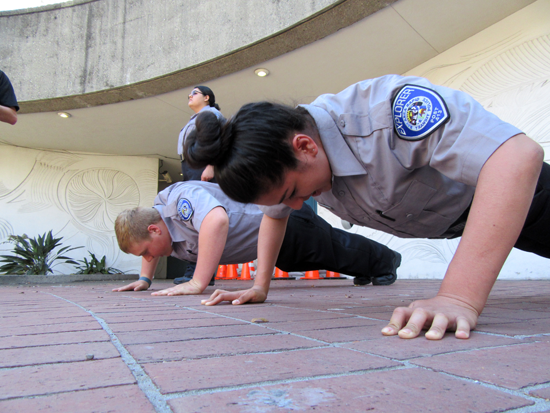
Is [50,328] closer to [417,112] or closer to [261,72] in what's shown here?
[417,112]

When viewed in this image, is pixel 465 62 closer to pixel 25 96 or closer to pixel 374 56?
pixel 374 56

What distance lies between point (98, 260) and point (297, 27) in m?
6.39

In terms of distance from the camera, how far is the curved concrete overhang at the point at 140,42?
4.36 meters

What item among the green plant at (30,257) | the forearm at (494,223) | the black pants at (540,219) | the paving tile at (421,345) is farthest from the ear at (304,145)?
the green plant at (30,257)

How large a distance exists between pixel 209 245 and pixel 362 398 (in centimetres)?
191

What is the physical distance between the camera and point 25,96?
5949 mm

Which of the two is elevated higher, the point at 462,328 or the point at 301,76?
the point at 301,76

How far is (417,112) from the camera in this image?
3.73 ft

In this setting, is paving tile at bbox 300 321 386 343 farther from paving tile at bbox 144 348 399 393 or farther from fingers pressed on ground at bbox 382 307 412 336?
paving tile at bbox 144 348 399 393

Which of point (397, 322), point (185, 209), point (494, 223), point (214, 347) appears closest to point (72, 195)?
point (185, 209)

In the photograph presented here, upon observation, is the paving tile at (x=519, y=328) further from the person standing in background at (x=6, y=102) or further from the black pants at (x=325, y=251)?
the person standing in background at (x=6, y=102)

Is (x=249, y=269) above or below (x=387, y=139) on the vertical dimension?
below

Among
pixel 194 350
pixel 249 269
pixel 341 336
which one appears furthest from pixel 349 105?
pixel 249 269

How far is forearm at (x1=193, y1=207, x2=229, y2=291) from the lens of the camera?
2.38 m
